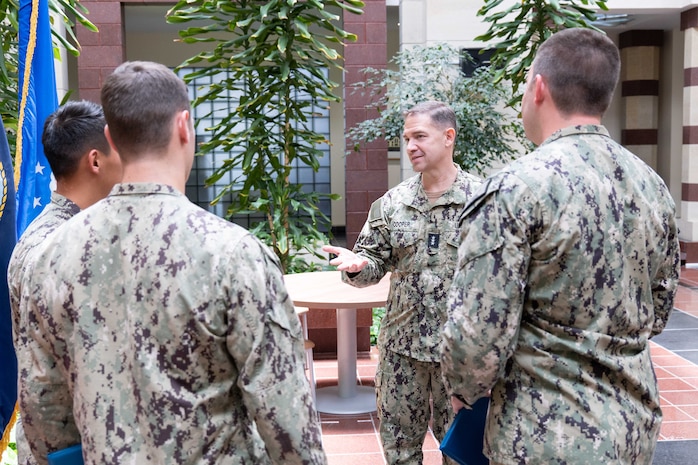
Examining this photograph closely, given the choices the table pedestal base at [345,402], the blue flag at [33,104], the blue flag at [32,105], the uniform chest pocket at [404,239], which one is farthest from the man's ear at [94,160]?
the table pedestal base at [345,402]

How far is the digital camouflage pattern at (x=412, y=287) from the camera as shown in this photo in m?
2.85

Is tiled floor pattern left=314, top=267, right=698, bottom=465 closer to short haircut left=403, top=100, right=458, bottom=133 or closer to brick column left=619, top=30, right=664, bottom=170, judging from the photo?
short haircut left=403, top=100, right=458, bottom=133

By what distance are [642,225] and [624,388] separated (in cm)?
38

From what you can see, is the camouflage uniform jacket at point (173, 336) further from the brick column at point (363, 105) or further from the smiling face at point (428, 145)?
the brick column at point (363, 105)

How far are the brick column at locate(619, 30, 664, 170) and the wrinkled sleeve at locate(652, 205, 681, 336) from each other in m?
10.2

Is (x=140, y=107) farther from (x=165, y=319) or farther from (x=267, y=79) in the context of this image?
(x=267, y=79)

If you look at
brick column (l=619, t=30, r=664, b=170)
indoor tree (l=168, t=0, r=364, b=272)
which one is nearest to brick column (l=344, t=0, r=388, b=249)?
indoor tree (l=168, t=0, r=364, b=272)

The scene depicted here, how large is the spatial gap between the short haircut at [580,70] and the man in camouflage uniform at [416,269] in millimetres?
1216

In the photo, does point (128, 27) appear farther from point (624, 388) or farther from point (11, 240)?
point (624, 388)

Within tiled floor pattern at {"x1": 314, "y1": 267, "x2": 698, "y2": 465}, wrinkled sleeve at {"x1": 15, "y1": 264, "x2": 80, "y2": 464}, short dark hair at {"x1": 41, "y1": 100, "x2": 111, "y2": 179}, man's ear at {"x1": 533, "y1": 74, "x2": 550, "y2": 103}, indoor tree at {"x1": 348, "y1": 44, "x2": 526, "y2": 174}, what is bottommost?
tiled floor pattern at {"x1": 314, "y1": 267, "x2": 698, "y2": 465}

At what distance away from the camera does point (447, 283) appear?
2.88m

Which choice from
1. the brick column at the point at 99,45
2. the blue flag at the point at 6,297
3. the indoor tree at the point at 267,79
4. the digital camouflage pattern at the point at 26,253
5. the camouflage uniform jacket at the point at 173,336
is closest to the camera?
the camouflage uniform jacket at the point at 173,336

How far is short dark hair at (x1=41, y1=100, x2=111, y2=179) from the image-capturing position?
1.91 metres

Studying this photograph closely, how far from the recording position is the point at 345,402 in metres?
4.57
